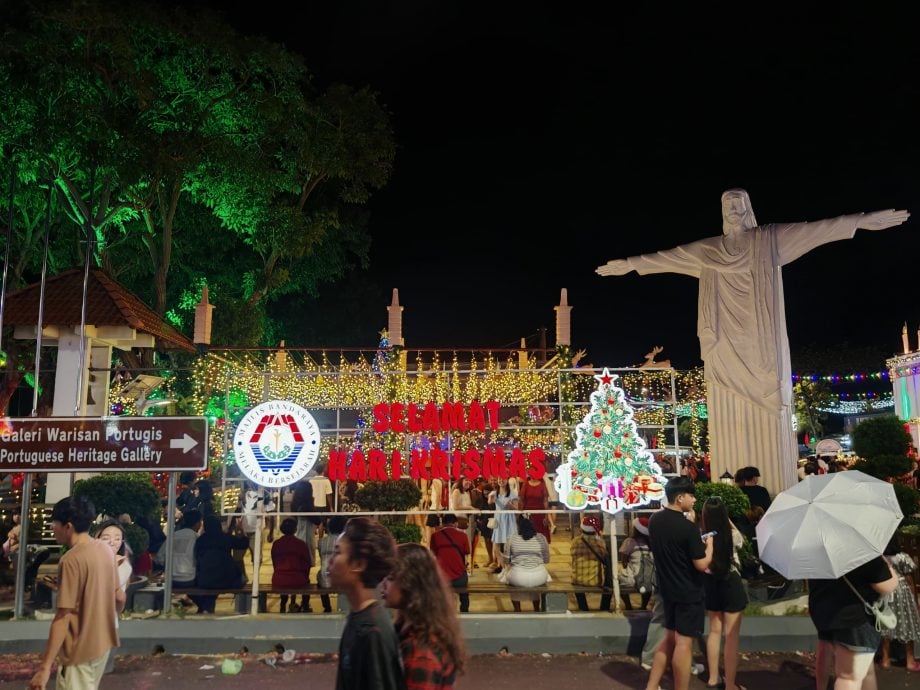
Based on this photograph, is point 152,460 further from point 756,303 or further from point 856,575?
point 756,303

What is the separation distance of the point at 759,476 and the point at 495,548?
4375 millimetres

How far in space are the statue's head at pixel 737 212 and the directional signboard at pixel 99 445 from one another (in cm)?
795

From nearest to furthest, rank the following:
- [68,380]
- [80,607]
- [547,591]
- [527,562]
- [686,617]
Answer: [80,607]
[686,617]
[547,591]
[527,562]
[68,380]

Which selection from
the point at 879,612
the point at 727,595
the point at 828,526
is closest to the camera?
the point at 879,612

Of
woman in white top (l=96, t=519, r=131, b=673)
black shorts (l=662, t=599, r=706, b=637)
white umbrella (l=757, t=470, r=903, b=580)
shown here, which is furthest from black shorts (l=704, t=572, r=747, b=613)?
woman in white top (l=96, t=519, r=131, b=673)

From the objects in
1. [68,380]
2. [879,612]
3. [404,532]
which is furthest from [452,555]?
[68,380]

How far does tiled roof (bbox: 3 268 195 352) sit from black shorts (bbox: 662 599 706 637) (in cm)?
1033

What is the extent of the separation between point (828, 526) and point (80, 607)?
4617 mm

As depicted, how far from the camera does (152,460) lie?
7.85m

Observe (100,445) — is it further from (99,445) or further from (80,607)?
(80,607)

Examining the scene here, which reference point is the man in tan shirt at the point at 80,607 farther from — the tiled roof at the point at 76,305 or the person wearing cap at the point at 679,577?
the tiled roof at the point at 76,305

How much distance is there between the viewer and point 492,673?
6.67 m

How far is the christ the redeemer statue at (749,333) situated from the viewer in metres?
10.0

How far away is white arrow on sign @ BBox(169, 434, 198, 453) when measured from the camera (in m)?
7.87
